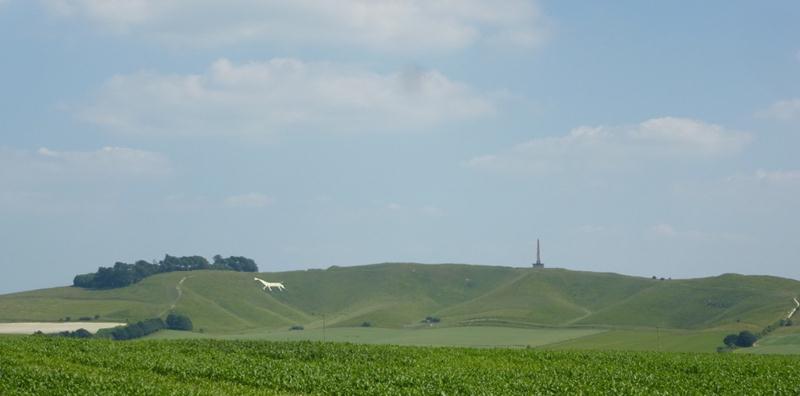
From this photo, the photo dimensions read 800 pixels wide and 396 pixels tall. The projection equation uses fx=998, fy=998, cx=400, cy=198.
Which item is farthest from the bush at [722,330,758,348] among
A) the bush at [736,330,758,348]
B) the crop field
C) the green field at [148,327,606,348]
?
the crop field

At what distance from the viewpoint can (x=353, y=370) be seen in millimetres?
49969

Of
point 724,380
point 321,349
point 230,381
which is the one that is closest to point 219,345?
point 321,349

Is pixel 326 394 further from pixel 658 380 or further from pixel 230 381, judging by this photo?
pixel 658 380

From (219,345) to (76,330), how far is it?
486 feet

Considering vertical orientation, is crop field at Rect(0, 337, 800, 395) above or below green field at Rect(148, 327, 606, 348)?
below

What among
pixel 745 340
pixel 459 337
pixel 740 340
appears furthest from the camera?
pixel 459 337

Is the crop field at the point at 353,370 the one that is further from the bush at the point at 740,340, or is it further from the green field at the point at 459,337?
the green field at the point at 459,337

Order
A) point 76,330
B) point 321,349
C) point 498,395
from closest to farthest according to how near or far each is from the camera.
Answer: point 498,395
point 321,349
point 76,330

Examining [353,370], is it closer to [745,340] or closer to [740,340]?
[740,340]

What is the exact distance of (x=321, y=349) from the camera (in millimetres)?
58344

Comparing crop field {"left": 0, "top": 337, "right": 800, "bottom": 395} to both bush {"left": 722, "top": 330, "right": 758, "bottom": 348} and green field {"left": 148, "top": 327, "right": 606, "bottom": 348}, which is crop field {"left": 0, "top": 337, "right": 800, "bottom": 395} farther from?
green field {"left": 148, "top": 327, "right": 606, "bottom": 348}

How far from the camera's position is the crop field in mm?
43312

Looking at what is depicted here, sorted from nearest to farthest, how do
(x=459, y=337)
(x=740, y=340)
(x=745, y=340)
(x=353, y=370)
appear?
(x=353, y=370) < (x=740, y=340) < (x=745, y=340) < (x=459, y=337)

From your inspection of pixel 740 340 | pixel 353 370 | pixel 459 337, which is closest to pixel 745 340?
pixel 740 340
